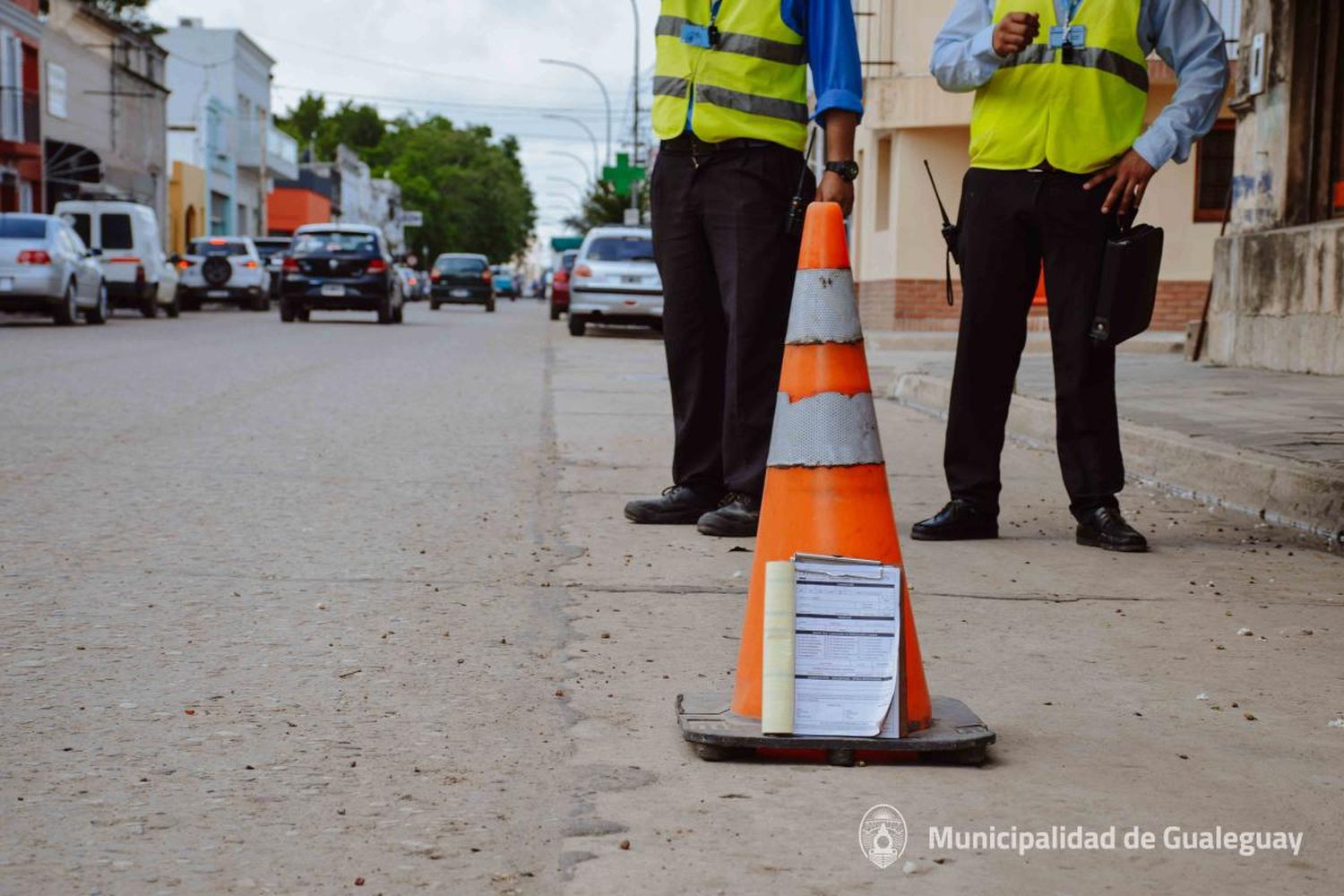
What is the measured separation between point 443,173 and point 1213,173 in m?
106

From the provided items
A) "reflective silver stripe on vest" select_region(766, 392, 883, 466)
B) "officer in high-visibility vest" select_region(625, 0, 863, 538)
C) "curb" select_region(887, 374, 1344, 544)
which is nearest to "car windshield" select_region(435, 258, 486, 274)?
"curb" select_region(887, 374, 1344, 544)

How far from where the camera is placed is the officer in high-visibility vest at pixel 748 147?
18.3ft

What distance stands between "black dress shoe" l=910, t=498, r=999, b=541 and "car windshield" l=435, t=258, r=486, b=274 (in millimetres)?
41109

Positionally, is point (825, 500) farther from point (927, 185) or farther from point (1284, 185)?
point (927, 185)

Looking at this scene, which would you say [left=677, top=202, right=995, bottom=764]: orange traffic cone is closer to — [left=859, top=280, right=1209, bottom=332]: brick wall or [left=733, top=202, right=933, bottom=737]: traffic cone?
[left=733, top=202, right=933, bottom=737]: traffic cone

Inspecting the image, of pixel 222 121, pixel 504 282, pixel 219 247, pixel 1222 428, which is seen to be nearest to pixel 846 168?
pixel 1222 428

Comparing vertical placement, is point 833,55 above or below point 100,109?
below

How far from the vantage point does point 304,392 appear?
38.2 ft

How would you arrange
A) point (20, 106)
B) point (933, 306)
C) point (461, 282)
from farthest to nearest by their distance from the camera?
point (461, 282) < point (20, 106) < point (933, 306)

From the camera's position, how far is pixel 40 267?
23844 millimetres

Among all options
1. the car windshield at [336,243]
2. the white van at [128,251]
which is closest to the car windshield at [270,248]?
the white van at [128,251]

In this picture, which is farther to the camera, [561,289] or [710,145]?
[561,289]

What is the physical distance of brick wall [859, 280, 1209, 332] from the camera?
24844mm

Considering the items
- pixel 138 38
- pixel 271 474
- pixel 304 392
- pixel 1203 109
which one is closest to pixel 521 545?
pixel 271 474
